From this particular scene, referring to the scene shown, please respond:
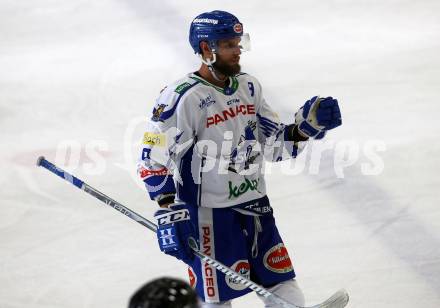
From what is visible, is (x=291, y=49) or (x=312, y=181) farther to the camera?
(x=291, y=49)

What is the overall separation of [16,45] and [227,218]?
5.23 m

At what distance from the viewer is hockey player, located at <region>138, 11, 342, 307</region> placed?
343cm

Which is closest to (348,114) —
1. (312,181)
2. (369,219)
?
(312,181)

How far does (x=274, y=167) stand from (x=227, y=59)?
88.8 inches

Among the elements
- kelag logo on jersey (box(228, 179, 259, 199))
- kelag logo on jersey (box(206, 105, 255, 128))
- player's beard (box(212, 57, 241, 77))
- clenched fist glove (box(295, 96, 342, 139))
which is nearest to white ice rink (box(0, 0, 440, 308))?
kelag logo on jersey (box(228, 179, 259, 199))

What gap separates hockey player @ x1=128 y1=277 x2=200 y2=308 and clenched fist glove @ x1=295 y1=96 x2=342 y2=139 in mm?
1951

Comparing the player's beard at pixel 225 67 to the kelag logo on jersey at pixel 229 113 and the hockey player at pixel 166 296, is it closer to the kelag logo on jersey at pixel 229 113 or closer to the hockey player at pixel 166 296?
the kelag logo on jersey at pixel 229 113

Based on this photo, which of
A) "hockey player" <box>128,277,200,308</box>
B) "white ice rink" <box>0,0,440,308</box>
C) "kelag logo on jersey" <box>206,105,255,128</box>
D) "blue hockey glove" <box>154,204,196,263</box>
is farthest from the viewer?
"white ice rink" <box>0,0,440,308</box>

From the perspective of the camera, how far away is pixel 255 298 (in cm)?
432

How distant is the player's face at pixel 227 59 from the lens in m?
3.49

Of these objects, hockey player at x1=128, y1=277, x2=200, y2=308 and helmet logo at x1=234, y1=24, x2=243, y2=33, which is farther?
helmet logo at x1=234, y1=24, x2=243, y2=33

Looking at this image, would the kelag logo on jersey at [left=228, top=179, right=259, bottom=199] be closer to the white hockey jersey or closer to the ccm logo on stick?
the white hockey jersey

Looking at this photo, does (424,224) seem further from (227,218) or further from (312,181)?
(227,218)

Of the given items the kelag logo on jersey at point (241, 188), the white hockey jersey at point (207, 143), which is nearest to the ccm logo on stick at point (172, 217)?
the white hockey jersey at point (207, 143)
